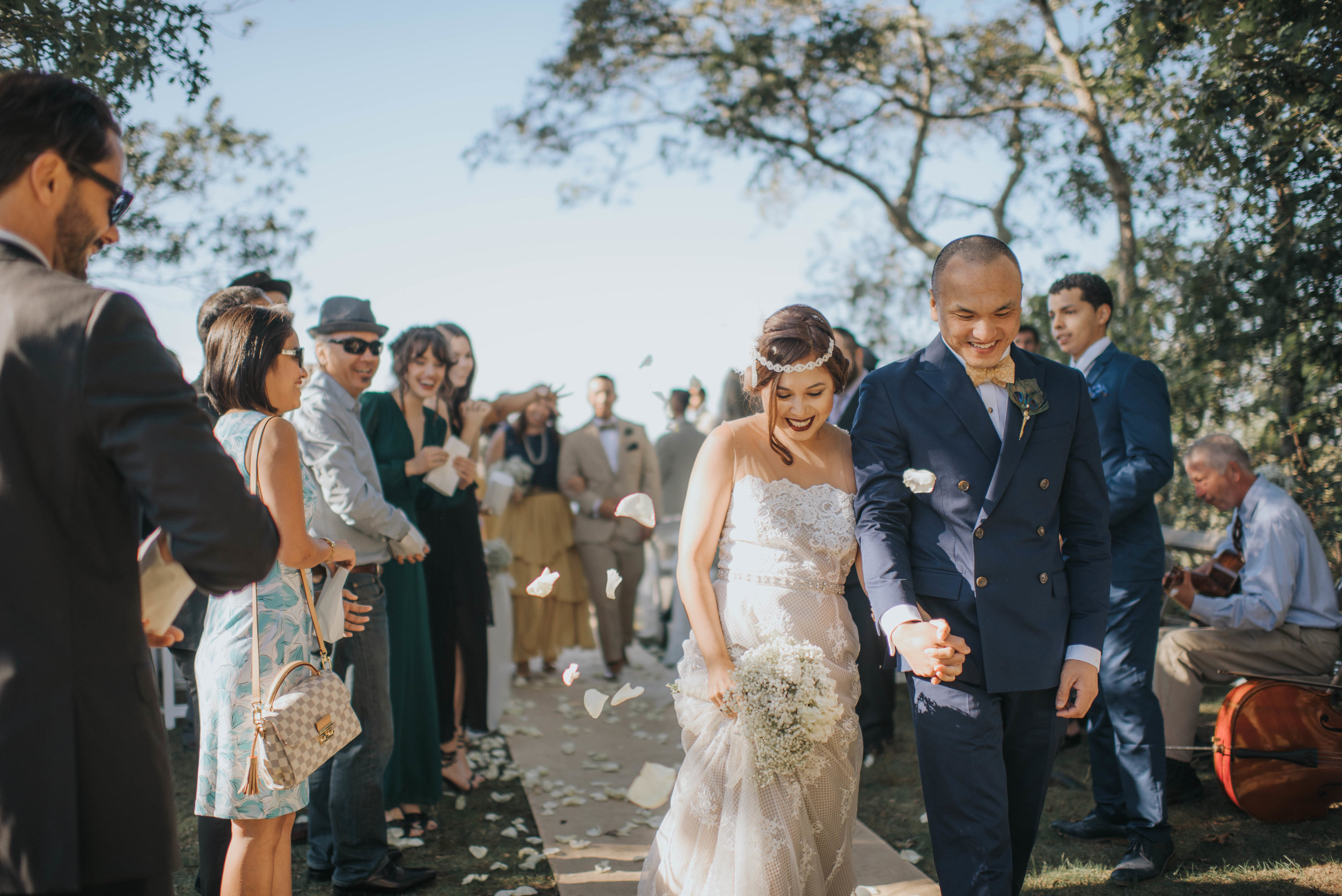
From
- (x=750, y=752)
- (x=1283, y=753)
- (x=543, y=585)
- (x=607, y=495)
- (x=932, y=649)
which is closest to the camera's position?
(x=932, y=649)

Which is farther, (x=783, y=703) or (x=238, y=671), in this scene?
(x=783, y=703)

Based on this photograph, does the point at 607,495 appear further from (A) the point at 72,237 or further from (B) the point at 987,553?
(A) the point at 72,237

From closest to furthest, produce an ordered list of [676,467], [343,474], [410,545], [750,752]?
1. [750,752]
2. [343,474]
3. [410,545]
4. [676,467]

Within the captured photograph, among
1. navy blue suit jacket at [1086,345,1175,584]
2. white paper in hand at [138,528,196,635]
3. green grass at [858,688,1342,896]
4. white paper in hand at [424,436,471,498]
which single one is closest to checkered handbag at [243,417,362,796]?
white paper in hand at [138,528,196,635]

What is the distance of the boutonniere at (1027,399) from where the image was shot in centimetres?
271

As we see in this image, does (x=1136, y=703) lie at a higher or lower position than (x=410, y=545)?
lower

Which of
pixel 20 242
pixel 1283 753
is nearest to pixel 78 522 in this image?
pixel 20 242

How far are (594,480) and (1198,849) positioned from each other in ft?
18.0

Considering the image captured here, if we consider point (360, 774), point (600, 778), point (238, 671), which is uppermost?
point (238, 671)

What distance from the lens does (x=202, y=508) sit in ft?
4.95

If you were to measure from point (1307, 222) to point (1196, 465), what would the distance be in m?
1.62

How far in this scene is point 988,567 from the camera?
265 cm

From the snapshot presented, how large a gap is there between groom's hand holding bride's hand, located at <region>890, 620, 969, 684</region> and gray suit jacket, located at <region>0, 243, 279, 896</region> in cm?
175

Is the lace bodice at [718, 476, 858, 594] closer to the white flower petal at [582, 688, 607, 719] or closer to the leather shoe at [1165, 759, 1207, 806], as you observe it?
the white flower petal at [582, 688, 607, 719]
